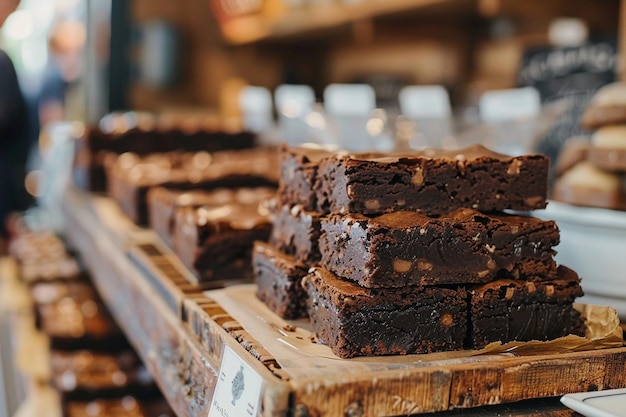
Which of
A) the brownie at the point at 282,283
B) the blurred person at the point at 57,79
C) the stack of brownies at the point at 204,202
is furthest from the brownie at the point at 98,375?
the blurred person at the point at 57,79

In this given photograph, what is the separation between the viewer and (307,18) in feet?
14.1

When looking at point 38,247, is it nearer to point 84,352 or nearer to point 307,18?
point 84,352

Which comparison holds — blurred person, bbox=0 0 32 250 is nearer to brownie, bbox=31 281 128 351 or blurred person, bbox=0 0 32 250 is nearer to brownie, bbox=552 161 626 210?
brownie, bbox=31 281 128 351

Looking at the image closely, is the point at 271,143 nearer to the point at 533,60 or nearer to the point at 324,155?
the point at 533,60

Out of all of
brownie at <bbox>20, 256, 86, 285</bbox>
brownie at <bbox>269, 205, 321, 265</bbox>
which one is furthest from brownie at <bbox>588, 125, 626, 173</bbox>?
brownie at <bbox>20, 256, 86, 285</bbox>

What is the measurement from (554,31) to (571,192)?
2081mm

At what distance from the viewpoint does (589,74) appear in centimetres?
291

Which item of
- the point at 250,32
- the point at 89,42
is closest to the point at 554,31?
the point at 250,32

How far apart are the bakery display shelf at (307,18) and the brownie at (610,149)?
1.64m

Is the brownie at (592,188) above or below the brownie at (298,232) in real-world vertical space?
above

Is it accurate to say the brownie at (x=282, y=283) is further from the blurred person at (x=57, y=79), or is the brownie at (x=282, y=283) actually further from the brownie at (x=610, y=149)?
the blurred person at (x=57, y=79)

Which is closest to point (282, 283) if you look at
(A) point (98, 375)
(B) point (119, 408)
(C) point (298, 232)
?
(C) point (298, 232)

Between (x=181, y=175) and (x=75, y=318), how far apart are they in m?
0.69

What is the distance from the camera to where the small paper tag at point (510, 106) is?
262cm
